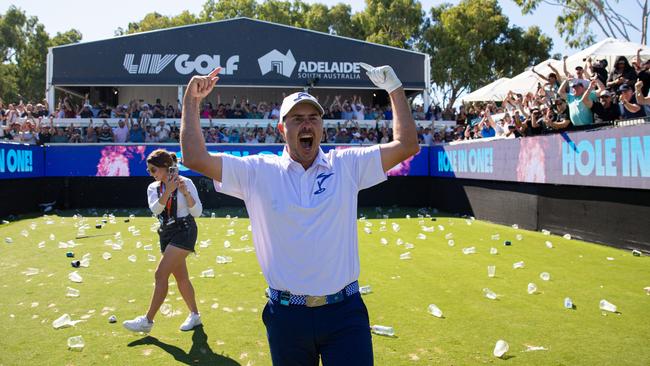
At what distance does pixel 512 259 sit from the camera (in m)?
10.2

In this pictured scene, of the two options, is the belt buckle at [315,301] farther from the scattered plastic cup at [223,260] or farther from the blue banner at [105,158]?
the blue banner at [105,158]

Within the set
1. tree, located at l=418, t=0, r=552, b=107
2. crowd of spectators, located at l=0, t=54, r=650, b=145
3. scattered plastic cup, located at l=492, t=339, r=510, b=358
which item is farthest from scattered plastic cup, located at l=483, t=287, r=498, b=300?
tree, located at l=418, t=0, r=552, b=107

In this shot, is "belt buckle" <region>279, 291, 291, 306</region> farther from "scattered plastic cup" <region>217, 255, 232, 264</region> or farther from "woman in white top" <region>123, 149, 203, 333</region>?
"scattered plastic cup" <region>217, 255, 232, 264</region>

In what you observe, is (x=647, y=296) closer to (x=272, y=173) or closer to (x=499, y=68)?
(x=272, y=173)

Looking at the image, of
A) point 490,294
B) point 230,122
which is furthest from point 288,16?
point 490,294

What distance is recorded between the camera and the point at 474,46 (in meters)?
45.6

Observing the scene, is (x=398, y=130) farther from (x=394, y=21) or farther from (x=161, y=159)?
(x=394, y=21)

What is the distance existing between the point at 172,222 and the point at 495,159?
1272 centimetres

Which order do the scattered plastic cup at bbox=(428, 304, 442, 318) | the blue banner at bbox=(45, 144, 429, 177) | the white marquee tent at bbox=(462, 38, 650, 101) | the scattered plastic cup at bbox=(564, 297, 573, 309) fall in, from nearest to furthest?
the scattered plastic cup at bbox=(428, 304, 442, 318)
the scattered plastic cup at bbox=(564, 297, 573, 309)
the white marquee tent at bbox=(462, 38, 650, 101)
the blue banner at bbox=(45, 144, 429, 177)

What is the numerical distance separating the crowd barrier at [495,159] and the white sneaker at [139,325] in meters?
9.31

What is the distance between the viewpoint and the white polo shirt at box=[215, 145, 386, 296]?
3.03m

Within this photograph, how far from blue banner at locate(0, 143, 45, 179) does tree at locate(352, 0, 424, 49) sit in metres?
32.1

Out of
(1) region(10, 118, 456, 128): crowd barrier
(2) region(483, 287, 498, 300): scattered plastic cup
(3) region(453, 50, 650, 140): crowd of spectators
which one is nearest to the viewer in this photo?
(2) region(483, 287, 498, 300): scattered plastic cup

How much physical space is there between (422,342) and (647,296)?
12.5ft
